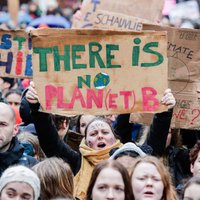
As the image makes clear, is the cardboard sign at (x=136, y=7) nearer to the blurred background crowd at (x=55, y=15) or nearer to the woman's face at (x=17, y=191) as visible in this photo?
the blurred background crowd at (x=55, y=15)

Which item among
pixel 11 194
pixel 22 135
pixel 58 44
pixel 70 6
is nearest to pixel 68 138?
pixel 22 135

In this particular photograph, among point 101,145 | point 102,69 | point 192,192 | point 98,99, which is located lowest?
point 192,192

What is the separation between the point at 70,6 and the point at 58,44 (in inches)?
859

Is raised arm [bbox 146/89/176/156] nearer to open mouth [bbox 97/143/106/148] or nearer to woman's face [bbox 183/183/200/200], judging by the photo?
open mouth [bbox 97/143/106/148]

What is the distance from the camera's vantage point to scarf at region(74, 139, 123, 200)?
29.7 ft

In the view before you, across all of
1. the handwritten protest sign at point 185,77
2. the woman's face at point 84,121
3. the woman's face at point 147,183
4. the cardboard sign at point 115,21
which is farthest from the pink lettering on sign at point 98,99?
the cardboard sign at point 115,21

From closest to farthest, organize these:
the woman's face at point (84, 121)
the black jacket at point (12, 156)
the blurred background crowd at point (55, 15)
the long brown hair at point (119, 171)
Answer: the long brown hair at point (119, 171), the black jacket at point (12, 156), the woman's face at point (84, 121), the blurred background crowd at point (55, 15)

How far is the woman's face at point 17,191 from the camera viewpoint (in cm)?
766

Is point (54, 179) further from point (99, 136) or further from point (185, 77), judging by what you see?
point (185, 77)

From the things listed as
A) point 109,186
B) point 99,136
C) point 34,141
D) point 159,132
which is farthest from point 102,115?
point 109,186

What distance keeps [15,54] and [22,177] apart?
2.67 metres

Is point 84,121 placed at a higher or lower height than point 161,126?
higher

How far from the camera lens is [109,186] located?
26.0ft

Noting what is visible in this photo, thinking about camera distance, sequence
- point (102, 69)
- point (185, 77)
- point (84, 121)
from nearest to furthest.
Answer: point (102, 69), point (185, 77), point (84, 121)
